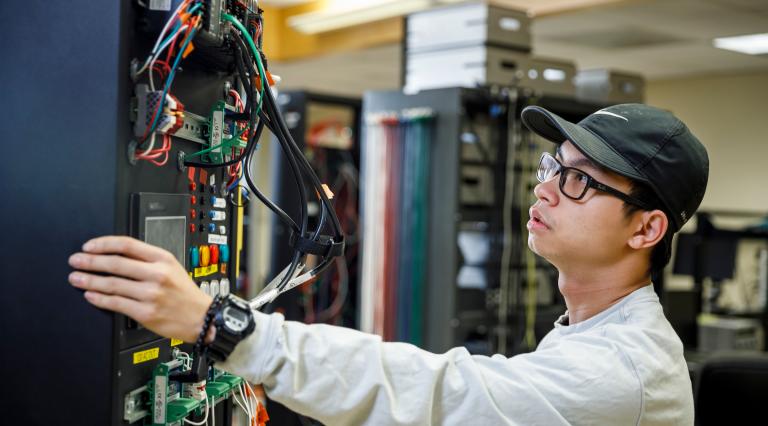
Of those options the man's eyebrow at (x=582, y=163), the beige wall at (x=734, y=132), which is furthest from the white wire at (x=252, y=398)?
the beige wall at (x=734, y=132)

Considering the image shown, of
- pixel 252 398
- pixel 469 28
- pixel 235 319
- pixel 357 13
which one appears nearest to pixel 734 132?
pixel 357 13

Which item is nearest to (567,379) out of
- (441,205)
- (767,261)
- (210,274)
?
(210,274)

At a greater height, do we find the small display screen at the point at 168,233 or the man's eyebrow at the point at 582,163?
the man's eyebrow at the point at 582,163

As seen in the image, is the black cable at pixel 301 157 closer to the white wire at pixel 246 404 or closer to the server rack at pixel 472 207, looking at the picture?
the white wire at pixel 246 404

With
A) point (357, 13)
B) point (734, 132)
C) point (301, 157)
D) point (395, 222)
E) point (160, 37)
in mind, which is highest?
point (357, 13)

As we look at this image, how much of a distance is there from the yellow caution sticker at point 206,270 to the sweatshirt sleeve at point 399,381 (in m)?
0.29

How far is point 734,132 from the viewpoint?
8797mm

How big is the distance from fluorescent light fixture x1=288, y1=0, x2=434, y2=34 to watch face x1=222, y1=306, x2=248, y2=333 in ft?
17.3

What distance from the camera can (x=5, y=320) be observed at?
3.92 feet

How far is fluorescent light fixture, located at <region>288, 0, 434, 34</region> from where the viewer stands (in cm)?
616

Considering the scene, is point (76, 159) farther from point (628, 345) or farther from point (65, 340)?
point (628, 345)

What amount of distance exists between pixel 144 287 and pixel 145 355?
0.22 meters

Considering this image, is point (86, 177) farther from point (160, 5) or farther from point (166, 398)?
point (166, 398)

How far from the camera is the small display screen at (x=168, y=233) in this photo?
3.96 feet
